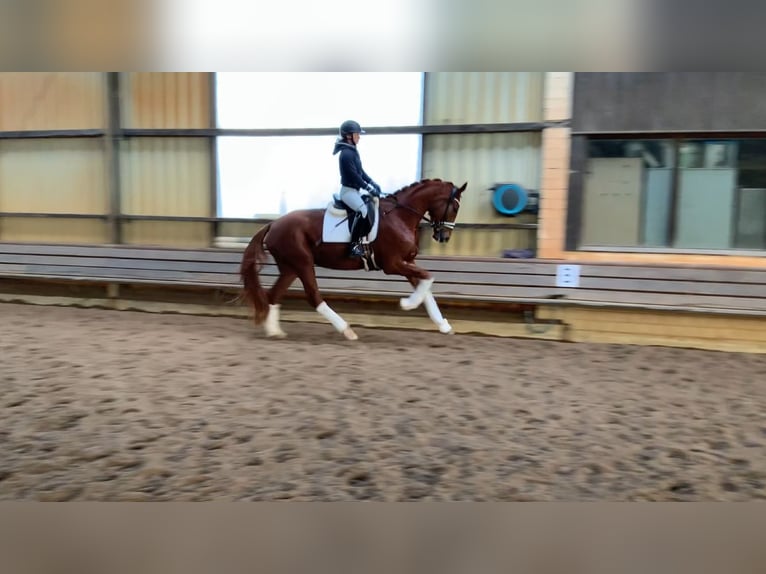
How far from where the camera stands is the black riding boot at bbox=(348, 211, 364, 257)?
498 cm

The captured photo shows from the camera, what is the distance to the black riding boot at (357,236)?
196 inches

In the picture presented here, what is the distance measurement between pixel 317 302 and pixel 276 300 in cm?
43

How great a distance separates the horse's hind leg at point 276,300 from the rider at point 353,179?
2.35ft

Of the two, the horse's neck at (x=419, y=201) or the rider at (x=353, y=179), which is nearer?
the rider at (x=353, y=179)

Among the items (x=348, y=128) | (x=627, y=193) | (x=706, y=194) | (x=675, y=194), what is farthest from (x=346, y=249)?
(x=706, y=194)

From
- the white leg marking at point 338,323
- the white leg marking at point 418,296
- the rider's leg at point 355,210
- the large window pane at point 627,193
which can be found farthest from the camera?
the large window pane at point 627,193

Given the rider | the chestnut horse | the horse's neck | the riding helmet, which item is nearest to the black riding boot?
the rider

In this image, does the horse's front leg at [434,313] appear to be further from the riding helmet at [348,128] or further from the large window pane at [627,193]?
the large window pane at [627,193]

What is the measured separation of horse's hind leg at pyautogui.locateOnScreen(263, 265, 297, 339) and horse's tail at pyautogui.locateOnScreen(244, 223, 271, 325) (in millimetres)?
55

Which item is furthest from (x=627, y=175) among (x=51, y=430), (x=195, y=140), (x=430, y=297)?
(x=51, y=430)

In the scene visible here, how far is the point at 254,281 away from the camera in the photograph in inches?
206

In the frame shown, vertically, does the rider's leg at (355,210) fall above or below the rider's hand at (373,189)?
below

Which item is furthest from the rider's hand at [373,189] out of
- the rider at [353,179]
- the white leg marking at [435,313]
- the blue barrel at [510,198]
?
the blue barrel at [510,198]

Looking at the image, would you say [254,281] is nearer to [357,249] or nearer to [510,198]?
[357,249]
